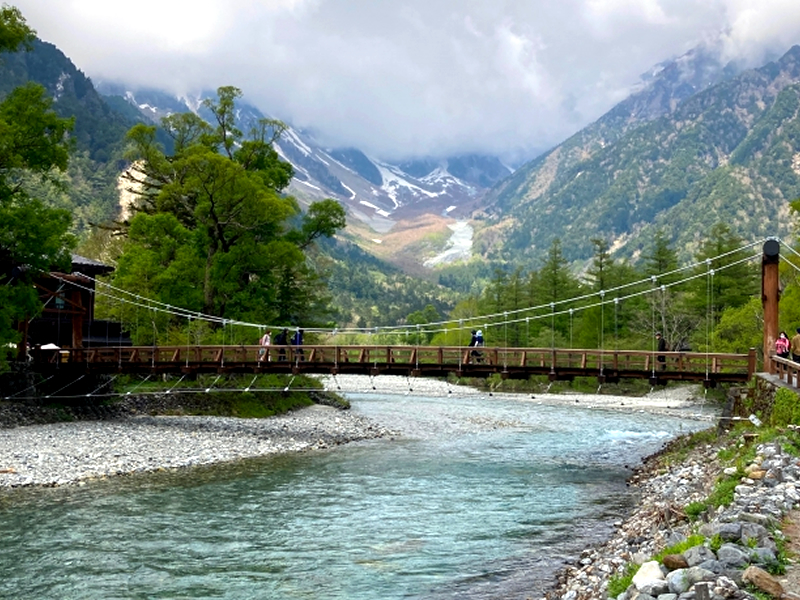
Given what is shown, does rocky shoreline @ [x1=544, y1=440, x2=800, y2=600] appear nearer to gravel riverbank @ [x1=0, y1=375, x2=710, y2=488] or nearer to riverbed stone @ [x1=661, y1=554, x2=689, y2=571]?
riverbed stone @ [x1=661, y1=554, x2=689, y2=571]

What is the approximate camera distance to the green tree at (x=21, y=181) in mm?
24062

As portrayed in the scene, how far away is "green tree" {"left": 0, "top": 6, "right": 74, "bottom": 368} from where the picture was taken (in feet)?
78.9

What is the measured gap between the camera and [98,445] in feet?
76.9

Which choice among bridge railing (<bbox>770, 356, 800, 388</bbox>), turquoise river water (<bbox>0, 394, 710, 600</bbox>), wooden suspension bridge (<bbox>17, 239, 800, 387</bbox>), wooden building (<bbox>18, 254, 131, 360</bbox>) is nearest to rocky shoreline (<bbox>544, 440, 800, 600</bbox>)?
turquoise river water (<bbox>0, 394, 710, 600</bbox>)

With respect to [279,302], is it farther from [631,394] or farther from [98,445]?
[631,394]

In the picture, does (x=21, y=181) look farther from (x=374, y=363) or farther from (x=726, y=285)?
(x=726, y=285)

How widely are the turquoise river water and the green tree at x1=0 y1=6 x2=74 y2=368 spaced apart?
869 cm

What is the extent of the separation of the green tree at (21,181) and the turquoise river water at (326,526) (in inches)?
342

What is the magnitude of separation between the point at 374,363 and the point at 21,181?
1304cm

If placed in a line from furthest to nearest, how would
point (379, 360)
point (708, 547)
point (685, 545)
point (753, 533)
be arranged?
point (379, 360) → point (685, 545) → point (753, 533) → point (708, 547)

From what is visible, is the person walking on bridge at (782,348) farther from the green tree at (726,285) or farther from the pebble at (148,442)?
the green tree at (726,285)

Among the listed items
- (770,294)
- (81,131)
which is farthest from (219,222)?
(81,131)

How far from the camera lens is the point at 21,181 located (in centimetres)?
2475

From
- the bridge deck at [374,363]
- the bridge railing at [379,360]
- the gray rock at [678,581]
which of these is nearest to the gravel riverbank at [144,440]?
the bridge deck at [374,363]
